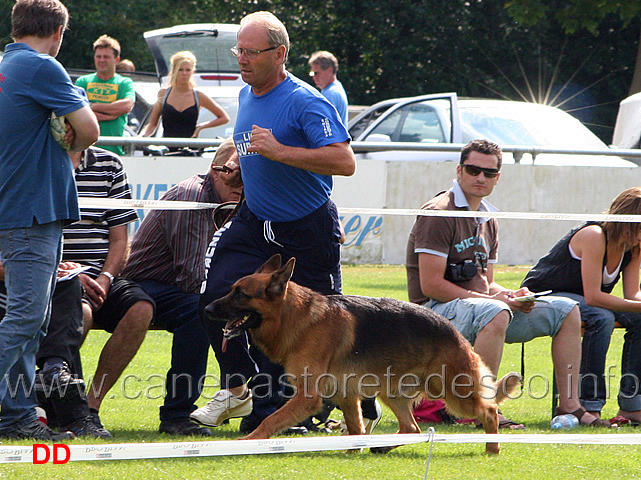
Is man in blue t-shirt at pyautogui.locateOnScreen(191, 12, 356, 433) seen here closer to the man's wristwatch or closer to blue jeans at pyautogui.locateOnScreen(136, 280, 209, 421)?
blue jeans at pyautogui.locateOnScreen(136, 280, 209, 421)

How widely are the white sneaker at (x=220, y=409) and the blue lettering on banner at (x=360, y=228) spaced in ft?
24.0

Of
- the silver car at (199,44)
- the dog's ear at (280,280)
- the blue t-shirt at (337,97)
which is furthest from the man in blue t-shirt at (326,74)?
the dog's ear at (280,280)

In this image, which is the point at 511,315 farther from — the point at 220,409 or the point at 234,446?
the point at 234,446

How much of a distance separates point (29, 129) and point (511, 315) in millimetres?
2999

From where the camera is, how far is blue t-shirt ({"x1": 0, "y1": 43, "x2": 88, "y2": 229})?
14.5 ft

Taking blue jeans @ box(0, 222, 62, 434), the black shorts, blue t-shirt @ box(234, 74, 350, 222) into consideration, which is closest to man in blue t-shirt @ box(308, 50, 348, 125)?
the black shorts

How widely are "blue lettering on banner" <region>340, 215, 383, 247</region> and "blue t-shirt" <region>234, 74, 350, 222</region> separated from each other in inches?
289

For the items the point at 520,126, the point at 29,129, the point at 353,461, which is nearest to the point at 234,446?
the point at 353,461

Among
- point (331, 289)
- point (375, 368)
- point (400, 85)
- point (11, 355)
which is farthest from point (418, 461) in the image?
point (400, 85)

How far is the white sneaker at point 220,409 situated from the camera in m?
5.34

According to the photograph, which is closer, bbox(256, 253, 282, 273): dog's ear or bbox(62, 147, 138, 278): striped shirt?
bbox(256, 253, 282, 273): dog's ear

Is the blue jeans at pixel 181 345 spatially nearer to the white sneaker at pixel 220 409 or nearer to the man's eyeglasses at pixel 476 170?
the white sneaker at pixel 220 409

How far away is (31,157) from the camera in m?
4.51

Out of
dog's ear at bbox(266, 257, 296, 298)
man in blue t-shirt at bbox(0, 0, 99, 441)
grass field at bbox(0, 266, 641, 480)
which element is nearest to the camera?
grass field at bbox(0, 266, 641, 480)
